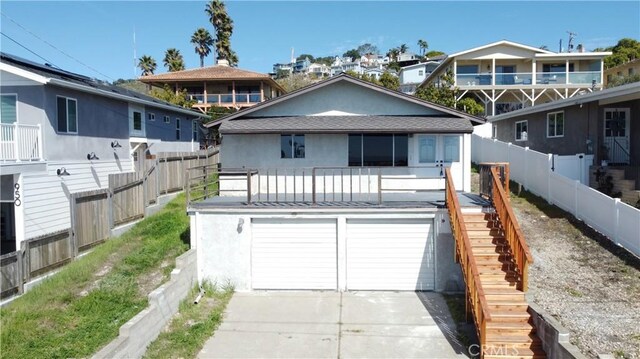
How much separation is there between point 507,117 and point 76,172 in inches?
812

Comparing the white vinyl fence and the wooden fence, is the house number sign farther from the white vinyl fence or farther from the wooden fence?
the white vinyl fence

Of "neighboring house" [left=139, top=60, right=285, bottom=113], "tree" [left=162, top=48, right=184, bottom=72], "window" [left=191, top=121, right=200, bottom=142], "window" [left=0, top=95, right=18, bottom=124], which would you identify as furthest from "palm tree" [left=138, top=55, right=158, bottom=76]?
"window" [left=0, top=95, right=18, bottom=124]

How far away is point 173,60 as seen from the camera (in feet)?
173

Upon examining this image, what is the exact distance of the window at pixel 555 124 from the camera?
19594mm

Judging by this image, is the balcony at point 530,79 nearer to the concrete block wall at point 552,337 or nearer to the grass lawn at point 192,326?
the grass lawn at point 192,326

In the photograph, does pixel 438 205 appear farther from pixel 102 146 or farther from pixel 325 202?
pixel 102 146

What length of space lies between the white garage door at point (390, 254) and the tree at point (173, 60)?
151 feet

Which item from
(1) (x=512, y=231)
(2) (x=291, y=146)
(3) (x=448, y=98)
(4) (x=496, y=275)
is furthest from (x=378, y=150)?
(3) (x=448, y=98)

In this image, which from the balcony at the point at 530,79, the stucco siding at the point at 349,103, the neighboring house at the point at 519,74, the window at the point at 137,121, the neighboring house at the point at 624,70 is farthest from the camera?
the neighboring house at the point at 624,70

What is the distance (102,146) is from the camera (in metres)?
18.3

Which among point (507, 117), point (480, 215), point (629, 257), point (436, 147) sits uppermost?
point (507, 117)

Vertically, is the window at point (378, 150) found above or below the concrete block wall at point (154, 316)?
above

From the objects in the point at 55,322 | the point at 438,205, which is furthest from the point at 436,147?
the point at 55,322

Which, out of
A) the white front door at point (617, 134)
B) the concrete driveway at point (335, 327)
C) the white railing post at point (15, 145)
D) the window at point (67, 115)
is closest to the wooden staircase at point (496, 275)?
the concrete driveway at point (335, 327)
